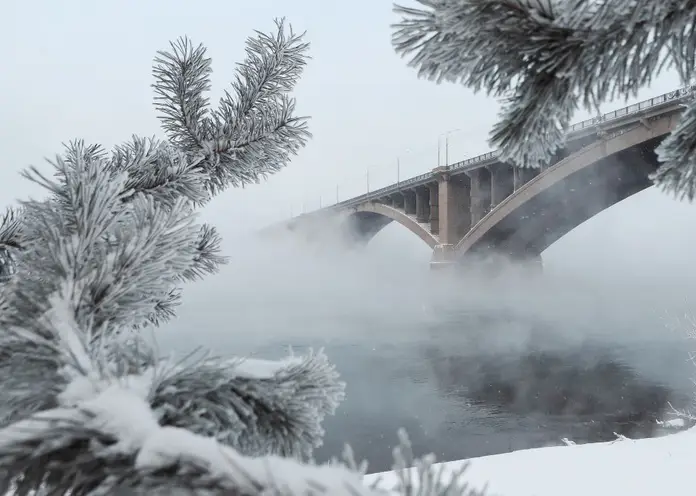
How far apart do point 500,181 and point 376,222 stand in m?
23.4

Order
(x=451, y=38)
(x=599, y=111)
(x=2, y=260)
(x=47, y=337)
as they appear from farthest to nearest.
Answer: (x=2, y=260)
(x=599, y=111)
(x=451, y=38)
(x=47, y=337)

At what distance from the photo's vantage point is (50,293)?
0.92 metres

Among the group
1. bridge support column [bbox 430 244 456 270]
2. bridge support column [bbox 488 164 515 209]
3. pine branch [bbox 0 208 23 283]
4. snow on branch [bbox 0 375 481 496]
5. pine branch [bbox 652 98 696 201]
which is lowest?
snow on branch [bbox 0 375 481 496]

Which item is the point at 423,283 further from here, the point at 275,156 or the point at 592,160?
the point at 275,156

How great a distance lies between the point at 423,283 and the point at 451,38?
1791 inches

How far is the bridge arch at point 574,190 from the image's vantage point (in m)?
22.2

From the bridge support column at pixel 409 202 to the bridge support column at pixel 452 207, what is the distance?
14.4 feet

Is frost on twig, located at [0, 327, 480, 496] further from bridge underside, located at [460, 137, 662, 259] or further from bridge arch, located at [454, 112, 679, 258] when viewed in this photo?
bridge underside, located at [460, 137, 662, 259]

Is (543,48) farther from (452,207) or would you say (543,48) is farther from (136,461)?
(452,207)

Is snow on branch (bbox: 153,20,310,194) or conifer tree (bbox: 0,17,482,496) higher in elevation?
snow on branch (bbox: 153,20,310,194)

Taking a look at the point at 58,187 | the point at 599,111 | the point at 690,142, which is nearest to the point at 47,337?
the point at 58,187

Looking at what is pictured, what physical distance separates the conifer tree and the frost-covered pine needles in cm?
78

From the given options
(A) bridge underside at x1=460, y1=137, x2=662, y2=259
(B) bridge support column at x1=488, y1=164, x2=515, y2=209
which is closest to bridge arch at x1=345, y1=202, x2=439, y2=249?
(A) bridge underside at x1=460, y1=137, x2=662, y2=259

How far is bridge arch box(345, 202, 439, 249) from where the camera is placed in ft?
119
